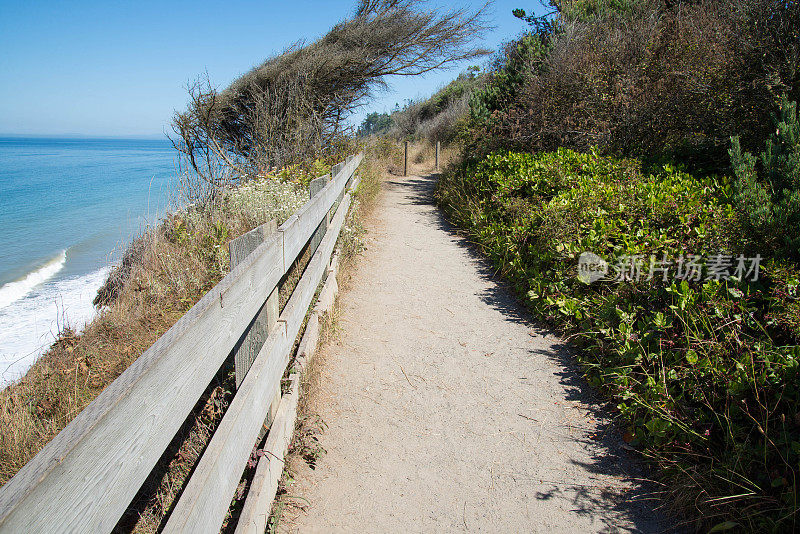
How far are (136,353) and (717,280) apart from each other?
4.60m

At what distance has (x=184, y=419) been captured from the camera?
54.9 inches

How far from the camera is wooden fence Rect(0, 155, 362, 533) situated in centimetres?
88

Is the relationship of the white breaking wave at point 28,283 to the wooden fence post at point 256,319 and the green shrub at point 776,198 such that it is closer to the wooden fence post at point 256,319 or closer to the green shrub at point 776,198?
the wooden fence post at point 256,319

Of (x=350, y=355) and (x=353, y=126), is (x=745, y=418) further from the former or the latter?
(x=353, y=126)

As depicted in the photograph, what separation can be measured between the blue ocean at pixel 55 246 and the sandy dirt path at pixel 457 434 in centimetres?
320

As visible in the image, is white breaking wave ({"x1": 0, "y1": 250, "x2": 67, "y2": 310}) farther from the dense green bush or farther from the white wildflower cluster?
the dense green bush

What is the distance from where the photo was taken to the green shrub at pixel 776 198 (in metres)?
3.80

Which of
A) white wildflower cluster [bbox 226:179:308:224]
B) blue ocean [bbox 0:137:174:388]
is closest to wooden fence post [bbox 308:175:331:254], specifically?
white wildflower cluster [bbox 226:179:308:224]

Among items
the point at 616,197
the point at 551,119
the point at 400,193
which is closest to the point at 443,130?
the point at 400,193

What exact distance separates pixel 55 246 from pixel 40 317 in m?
7.31

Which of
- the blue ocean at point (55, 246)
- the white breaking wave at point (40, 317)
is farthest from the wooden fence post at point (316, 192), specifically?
the white breaking wave at point (40, 317)

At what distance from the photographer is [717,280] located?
3.77 m

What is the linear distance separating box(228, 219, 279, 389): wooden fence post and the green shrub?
3.79 meters

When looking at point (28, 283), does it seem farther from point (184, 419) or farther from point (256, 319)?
point (184, 419)
